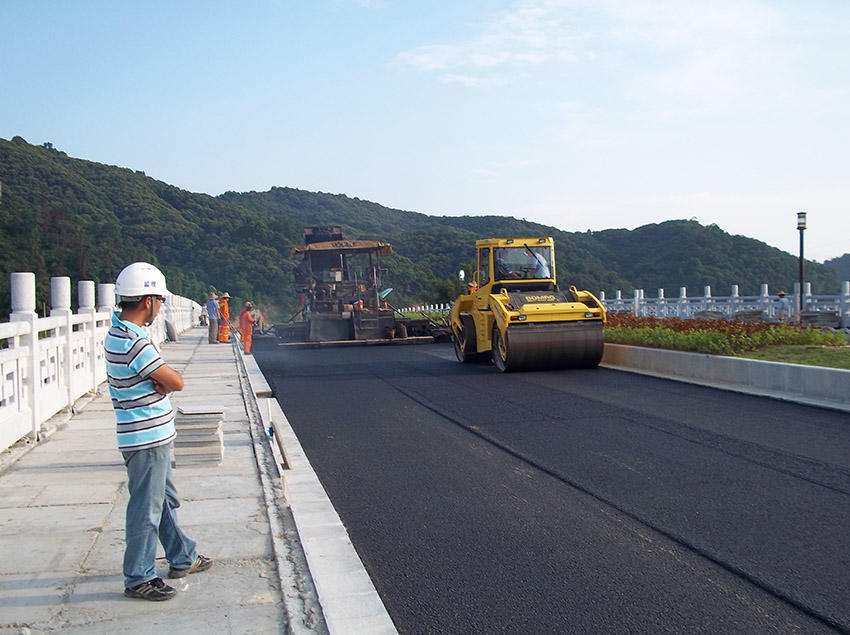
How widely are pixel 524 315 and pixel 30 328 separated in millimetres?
9078

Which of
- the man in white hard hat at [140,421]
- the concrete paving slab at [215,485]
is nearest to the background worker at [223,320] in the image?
the concrete paving slab at [215,485]

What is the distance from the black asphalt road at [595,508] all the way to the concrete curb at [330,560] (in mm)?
116

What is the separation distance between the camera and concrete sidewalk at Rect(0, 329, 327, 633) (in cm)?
418

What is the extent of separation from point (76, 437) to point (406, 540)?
518 cm

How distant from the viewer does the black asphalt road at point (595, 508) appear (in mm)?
4457

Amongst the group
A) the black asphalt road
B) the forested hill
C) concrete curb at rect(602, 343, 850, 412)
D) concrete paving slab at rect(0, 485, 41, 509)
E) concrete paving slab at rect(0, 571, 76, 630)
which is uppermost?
the forested hill

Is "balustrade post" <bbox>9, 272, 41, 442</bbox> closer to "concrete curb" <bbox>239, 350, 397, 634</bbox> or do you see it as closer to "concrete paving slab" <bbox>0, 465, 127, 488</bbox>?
"concrete paving slab" <bbox>0, 465, 127, 488</bbox>

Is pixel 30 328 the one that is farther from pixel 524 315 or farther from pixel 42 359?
pixel 524 315

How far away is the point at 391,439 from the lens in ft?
31.2

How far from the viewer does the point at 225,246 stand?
234 ft

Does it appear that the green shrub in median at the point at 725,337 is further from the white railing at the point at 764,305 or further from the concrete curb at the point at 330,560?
the concrete curb at the point at 330,560

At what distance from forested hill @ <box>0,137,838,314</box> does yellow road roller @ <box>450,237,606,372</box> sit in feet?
78.2

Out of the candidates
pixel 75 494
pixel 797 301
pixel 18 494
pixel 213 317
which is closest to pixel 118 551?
pixel 75 494

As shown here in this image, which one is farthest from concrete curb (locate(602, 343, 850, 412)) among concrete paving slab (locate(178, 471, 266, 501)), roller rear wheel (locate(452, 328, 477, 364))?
concrete paving slab (locate(178, 471, 266, 501))
